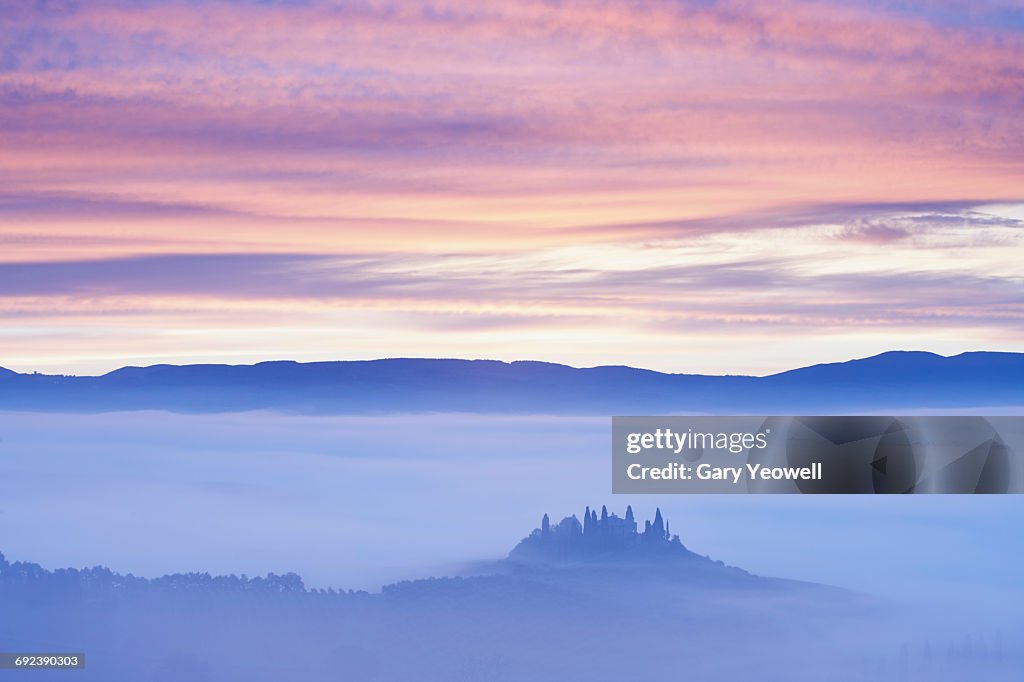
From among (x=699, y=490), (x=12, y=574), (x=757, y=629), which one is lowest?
(x=757, y=629)

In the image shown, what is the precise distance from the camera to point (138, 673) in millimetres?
150625

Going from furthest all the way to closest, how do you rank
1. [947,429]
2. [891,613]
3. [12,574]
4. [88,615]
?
1. [891,613]
2. [12,574]
3. [88,615]
4. [947,429]

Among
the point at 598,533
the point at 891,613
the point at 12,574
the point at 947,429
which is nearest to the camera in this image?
the point at 947,429

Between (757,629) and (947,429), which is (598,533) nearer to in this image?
(757,629)

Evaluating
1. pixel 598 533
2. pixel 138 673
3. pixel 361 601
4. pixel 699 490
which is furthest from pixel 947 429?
pixel 361 601

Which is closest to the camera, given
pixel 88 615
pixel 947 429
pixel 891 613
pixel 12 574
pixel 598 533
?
pixel 947 429

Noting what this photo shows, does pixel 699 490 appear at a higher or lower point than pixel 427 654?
higher

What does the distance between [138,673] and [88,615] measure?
18.1m

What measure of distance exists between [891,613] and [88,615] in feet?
425

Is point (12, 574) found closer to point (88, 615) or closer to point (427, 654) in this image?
point (88, 615)

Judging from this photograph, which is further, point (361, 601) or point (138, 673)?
point (361, 601)

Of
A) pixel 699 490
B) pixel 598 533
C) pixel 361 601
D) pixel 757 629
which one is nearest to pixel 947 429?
pixel 699 490

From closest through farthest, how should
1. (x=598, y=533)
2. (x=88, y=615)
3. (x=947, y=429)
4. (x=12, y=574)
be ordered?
(x=947, y=429) → (x=598, y=533) → (x=88, y=615) → (x=12, y=574)

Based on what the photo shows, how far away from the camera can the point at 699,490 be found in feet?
93.7
